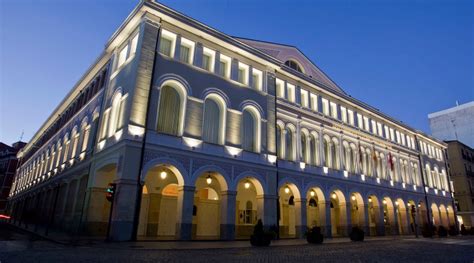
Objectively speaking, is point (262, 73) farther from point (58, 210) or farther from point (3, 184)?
point (3, 184)

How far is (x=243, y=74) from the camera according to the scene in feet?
74.6

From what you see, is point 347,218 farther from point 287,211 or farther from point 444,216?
point 444,216

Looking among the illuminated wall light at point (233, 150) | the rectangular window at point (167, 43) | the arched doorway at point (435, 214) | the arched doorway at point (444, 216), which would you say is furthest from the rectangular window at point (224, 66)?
the arched doorway at point (444, 216)

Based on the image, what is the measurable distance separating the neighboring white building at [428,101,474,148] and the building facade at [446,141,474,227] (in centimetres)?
1206

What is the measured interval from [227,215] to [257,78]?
10604 mm

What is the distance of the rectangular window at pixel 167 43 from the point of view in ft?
61.5

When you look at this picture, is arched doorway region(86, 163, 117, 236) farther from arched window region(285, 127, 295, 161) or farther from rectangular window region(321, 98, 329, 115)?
rectangular window region(321, 98, 329, 115)

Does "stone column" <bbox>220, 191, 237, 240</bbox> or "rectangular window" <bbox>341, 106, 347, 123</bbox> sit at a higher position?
"rectangular window" <bbox>341, 106, 347, 123</bbox>

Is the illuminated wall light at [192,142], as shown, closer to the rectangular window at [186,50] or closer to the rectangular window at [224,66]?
the rectangular window at [186,50]

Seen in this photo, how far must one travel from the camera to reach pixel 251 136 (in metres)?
21.7

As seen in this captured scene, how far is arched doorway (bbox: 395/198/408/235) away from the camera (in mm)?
33681

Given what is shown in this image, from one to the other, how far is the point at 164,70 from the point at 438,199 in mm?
39422

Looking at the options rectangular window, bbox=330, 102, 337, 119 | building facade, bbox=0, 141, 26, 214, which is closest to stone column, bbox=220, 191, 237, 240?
rectangular window, bbox=330, 102, 337, 119

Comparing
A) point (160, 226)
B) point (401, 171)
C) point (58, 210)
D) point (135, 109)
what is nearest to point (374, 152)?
point (401, 171)
